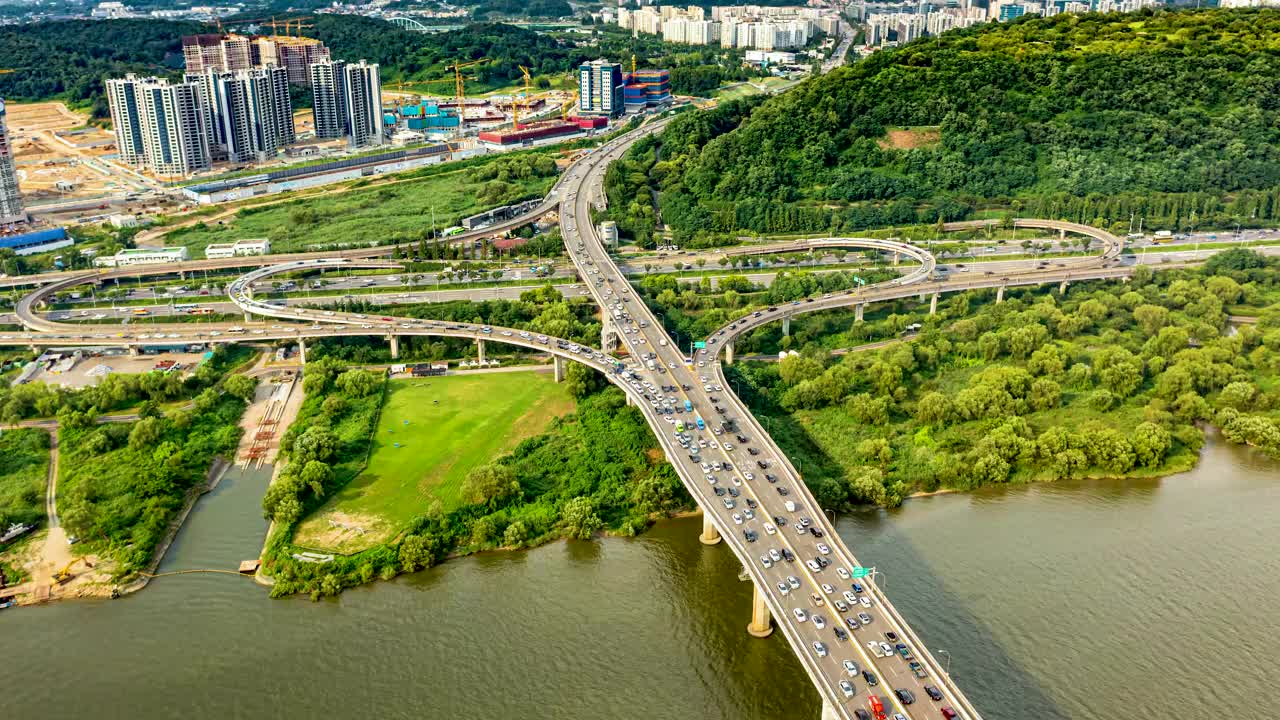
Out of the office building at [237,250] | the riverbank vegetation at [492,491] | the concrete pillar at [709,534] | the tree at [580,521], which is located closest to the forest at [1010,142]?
the office building at [237,250]

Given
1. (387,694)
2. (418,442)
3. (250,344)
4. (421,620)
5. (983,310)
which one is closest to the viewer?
(387,694)

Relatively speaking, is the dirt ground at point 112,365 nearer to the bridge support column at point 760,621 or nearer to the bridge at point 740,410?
the bridge at point 740,410

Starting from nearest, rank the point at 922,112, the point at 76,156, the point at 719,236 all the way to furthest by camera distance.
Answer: the point at 719,236 → the point at 922,112 → the point at 76,156

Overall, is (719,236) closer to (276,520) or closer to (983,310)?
(983,310)

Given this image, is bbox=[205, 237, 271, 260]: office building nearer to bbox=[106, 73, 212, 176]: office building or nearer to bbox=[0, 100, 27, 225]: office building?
bbox=[0, 100, 27, 225]: office building

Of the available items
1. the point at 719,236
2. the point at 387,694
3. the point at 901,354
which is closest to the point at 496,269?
the point at 719,236

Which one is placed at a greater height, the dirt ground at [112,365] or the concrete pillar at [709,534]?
the dirt ground at [112,365]

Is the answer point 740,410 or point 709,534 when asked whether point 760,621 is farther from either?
point 740,410
